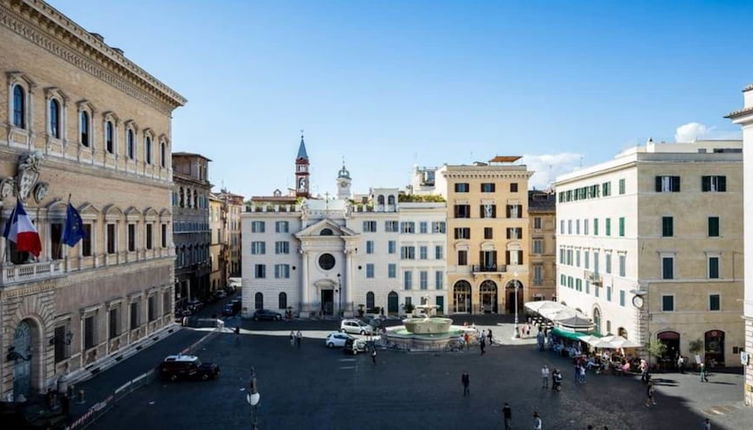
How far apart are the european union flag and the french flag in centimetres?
311

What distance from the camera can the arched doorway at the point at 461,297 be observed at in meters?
57.3

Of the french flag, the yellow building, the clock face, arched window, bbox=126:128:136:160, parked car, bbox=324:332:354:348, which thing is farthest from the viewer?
the yellow building

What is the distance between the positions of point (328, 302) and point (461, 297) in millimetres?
12153

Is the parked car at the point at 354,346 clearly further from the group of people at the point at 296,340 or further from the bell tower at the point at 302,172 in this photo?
the bell tower at the point at 302,172

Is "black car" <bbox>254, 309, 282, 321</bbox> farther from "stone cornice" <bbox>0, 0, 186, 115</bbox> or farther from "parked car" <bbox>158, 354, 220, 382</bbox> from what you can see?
"parked car" <bbox>158, 354, 220, 382</bbox>

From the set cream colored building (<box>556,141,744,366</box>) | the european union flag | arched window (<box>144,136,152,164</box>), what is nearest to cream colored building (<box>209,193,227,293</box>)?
arched window (<box>144,136,152,164</box>)

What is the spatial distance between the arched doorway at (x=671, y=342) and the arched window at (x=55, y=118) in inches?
1354

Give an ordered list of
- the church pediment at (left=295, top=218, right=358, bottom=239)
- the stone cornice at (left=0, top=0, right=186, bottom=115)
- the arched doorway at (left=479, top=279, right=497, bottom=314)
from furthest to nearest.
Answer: the arched doorway at (left=479, top=279, right=497, bottom=314) → the church pediment at (left=295, top=218, right=358, bottom=239) → the stone cornice at (left=0, top=0, right=186, bottom=115)

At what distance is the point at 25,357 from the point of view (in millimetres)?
26516

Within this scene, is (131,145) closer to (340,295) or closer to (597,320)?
(340,295)

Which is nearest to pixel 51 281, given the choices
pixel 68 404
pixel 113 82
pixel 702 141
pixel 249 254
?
pixel 68 404

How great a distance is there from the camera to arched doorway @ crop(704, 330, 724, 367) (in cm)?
3712

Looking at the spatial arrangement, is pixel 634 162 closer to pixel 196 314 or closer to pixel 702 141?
pixel 702 141

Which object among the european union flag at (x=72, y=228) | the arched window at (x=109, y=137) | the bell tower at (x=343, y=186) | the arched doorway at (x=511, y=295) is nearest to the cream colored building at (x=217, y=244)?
the bell tower at (x=343, y=186)
